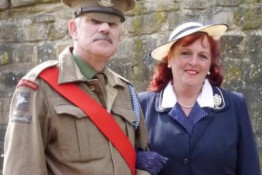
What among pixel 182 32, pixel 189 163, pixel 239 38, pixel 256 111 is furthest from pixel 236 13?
pixel 189 163

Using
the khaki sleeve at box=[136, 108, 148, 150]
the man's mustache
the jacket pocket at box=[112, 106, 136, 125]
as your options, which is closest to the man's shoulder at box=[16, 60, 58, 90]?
the man's mustache

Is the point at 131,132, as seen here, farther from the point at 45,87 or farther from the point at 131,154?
the point at 45,87

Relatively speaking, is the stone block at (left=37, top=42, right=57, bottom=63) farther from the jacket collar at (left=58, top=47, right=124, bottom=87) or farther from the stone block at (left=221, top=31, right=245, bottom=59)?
the jacket collar at (left=58, top=47, right=124, bottom=87)

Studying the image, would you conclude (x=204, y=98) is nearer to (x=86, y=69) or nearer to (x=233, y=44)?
(x=86, y=69)

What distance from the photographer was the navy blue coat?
289 centimetres

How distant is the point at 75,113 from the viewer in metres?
2.49

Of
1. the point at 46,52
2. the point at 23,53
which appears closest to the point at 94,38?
the point at 46,52

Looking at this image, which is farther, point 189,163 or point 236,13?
point 236,13

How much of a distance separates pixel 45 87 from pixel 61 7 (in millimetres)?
2124

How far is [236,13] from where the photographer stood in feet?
13.4

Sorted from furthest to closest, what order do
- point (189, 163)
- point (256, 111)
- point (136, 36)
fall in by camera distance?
point (136, 36), point (256, 111), point (189, 163)

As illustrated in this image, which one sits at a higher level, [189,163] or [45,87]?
[45,87]

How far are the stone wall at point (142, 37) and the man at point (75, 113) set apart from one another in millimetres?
1534

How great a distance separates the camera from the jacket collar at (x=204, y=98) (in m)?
3.00
